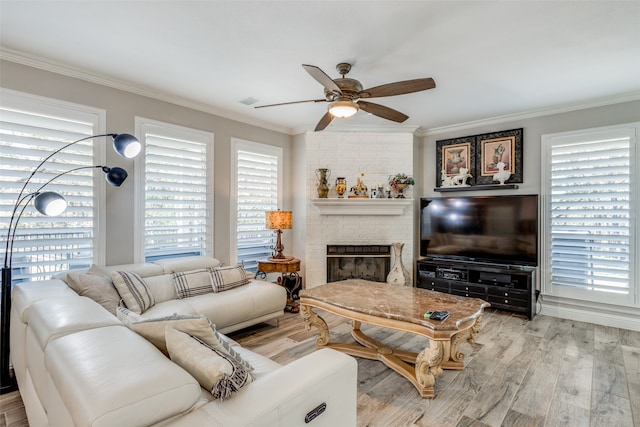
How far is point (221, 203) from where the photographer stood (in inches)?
169

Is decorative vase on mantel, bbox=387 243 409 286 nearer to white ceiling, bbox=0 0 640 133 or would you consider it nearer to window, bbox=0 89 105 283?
white ceiling, bbox=0 0 640 133

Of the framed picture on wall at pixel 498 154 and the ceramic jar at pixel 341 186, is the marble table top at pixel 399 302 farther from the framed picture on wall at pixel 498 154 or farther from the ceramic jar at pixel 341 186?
the framed picture on wall at pixel 498 154

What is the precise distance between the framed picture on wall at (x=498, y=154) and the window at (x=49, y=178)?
479 cm

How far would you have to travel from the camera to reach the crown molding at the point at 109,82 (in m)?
2.74

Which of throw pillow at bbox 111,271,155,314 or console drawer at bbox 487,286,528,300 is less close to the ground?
throw pillow at bbox 111,271,155,314

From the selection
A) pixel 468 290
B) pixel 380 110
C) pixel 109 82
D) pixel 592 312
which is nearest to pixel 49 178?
pixel 109 82

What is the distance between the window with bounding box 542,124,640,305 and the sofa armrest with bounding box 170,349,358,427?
3.92 m

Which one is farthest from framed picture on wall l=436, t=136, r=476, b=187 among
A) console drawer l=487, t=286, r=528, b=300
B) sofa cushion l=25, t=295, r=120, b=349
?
sofa cushion l=25, t=295, r=120, b=349

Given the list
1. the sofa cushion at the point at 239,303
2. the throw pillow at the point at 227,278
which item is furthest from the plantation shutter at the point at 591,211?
the throw pillow at the point at 227,278

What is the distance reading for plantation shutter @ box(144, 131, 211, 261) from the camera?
3615 mm

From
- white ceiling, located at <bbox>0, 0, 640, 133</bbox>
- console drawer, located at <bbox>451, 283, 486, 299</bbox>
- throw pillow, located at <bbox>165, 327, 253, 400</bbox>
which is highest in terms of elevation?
white ceiling, located at <bbox>0, 0, 640, 133</bbox>

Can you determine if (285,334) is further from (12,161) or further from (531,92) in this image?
(531,92)

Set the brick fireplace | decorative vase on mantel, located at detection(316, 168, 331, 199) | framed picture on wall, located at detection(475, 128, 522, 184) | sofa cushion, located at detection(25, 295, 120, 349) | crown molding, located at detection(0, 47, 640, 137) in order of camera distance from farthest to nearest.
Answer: the brick fireplace
decorative vase on mantel, located at detection(316, 168, 331, 199)
framed picture on wall, located at detection(475, 128, 522, 184)
crown molding, located at detection(0, 47, 640, 137)
sofa cushion, located at detection(25, 295, 120, 349)

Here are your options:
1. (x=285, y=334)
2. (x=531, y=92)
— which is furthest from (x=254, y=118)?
(x=531, y=92)
